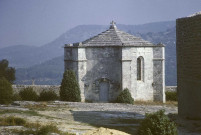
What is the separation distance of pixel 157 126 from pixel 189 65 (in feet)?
28.4

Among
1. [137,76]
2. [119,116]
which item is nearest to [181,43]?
[119,116]

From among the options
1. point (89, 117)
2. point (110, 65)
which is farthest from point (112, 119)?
point (110, 65)

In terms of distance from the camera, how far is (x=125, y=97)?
33.1 metres

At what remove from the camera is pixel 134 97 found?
35562mm

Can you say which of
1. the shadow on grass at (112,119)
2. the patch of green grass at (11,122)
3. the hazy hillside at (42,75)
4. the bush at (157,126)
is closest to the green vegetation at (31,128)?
the patch of green grass at (11,122)

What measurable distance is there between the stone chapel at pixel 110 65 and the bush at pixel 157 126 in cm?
2086

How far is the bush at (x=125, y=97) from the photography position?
33.0 meters

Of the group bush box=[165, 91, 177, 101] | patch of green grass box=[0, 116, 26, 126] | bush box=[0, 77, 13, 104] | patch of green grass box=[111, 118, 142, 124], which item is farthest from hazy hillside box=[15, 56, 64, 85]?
patch of green grass box=[0, 116, 26, 126]

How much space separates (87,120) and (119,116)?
8.57ft

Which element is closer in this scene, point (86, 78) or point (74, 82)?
point (74, 82)

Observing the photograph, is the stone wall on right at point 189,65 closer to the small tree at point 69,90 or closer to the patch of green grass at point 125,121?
the patch of green grass at point 125,121

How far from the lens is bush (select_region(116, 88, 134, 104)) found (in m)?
33.0

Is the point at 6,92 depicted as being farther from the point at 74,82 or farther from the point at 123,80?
the point at 123,80

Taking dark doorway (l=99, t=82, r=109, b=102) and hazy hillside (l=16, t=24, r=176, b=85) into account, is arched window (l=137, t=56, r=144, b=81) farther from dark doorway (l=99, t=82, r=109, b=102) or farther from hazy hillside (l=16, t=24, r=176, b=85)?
hazy hillside (l=16, t=24, r=176, b=85)
